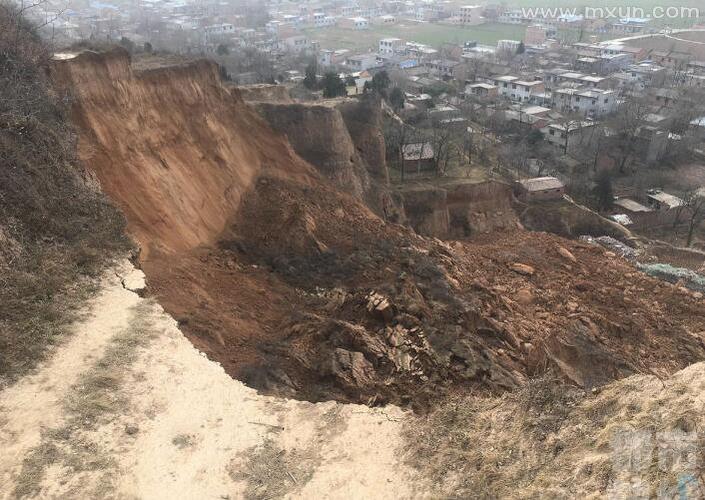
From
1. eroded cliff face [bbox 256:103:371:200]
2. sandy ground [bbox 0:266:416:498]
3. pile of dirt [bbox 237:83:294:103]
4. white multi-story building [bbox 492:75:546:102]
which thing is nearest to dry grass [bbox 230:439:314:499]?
sandy ground [bbox 0:266:416:498]

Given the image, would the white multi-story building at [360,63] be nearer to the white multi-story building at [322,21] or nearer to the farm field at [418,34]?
the farm field at [418,34]

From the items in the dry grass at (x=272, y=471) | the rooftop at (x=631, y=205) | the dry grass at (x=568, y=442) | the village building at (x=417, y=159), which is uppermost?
the dry grass at (x=568, y=442)

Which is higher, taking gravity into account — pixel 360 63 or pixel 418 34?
pixel 418 34

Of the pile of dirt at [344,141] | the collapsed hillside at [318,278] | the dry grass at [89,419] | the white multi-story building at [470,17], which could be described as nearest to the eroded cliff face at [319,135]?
the pile of dirt at [344,141]

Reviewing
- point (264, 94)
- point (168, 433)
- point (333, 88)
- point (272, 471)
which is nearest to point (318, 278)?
point (168, 433)

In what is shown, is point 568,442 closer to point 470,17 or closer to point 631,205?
point 631,205

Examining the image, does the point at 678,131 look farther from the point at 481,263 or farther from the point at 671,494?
the point at 671,494
